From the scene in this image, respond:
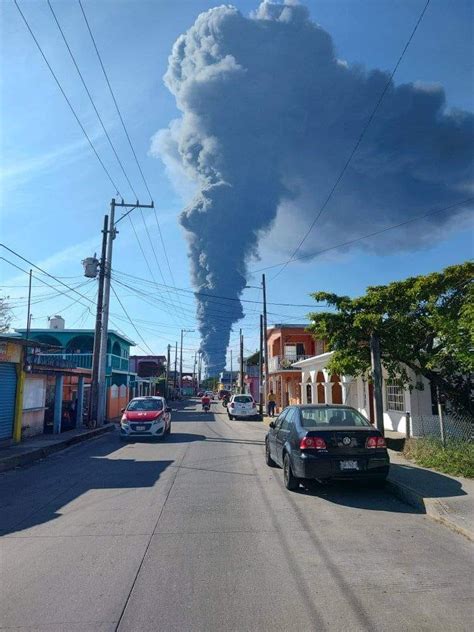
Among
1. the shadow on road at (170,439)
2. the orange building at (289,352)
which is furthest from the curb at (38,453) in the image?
the orange building at (289,352)

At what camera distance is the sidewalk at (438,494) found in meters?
6.38

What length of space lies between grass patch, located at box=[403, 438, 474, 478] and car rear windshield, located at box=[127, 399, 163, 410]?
1015 centimetres

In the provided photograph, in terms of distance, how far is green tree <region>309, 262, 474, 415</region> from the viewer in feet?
42.8

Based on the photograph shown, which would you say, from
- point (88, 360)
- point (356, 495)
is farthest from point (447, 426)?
point (88, 360)

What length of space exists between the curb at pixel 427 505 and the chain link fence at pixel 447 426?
11.3 feet

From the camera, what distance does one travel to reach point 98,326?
24.0 metres

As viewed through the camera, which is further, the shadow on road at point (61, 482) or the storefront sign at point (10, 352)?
the storefront sign at point (10, 352)

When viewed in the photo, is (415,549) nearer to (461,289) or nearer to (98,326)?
(461,289)

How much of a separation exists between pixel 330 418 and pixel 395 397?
9.73m

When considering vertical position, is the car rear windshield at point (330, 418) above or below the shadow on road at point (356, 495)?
above

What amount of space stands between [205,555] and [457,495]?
434cm

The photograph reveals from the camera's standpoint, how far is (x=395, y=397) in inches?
708

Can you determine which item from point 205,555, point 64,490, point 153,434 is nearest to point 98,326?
point 153,434

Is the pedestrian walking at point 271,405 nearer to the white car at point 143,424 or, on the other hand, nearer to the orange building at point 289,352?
the orange building at point 289,352
